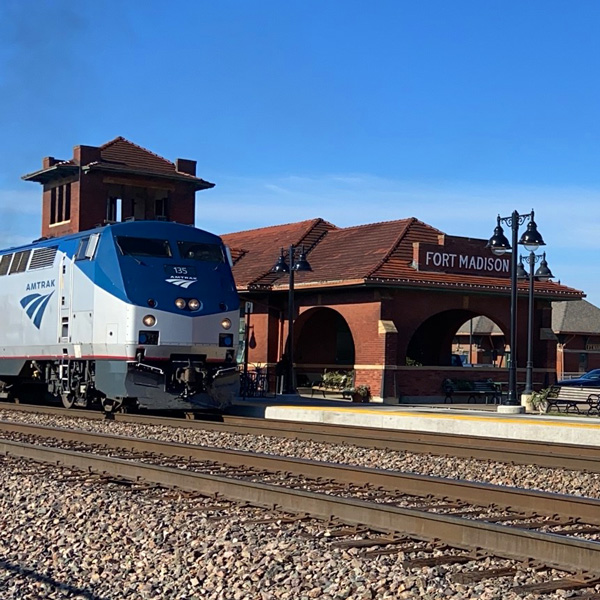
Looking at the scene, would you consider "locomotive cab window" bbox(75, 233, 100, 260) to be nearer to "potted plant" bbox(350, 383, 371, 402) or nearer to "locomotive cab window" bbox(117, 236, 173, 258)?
"locomotive cab window" bbox(117, 236, 173, 258)

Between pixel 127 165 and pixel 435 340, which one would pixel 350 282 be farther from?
pixel 127 165

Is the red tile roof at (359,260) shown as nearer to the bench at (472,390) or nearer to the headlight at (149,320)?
the bench at (472,390)

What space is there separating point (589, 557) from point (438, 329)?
31091mm

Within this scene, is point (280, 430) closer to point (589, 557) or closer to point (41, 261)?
point (41, 261)

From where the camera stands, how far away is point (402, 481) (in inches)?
411

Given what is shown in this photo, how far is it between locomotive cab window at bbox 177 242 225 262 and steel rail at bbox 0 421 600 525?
5604mm

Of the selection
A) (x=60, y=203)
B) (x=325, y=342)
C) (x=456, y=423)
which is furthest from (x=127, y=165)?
(x=456, y=423)

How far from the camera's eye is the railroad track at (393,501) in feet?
23.6

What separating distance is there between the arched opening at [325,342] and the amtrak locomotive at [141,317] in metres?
14.7

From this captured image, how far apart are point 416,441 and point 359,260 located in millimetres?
17374

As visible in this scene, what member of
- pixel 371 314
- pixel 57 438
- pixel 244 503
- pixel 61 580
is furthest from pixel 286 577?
pixel 371 314

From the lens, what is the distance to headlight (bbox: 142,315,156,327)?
18188mm

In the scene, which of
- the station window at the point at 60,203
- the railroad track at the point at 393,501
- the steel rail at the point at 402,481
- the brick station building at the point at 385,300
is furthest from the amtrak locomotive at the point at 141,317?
the station window at the point at 60,203

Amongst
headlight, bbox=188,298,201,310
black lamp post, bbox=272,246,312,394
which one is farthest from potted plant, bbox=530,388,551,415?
headlight, bbox=188,298,201,310
